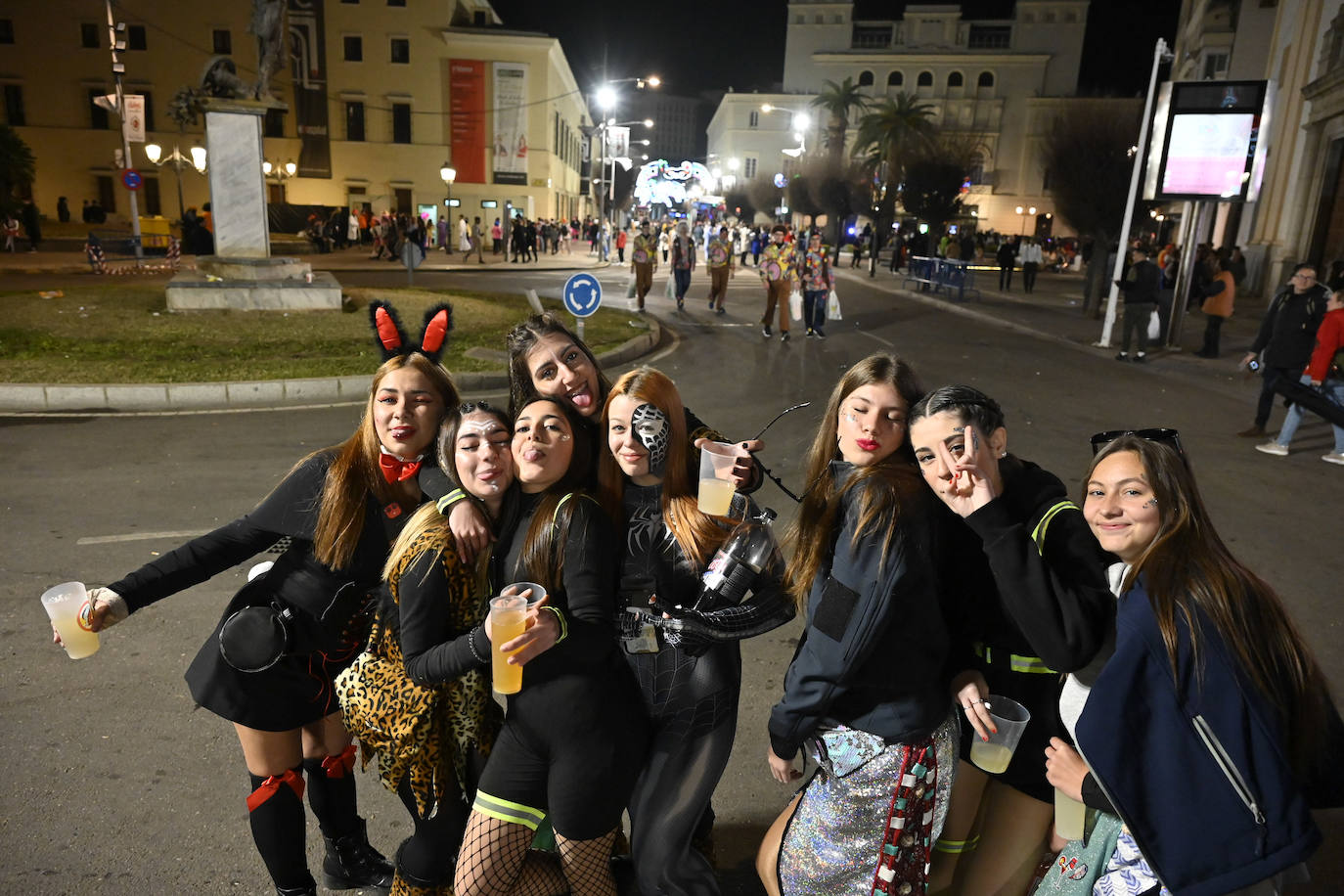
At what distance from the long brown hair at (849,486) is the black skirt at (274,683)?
1.37 m

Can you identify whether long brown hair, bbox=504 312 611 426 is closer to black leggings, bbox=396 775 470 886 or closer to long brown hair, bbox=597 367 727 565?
long brown hair, bbox=597 367 727 565

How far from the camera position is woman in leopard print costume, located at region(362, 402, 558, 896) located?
2137 millimetres

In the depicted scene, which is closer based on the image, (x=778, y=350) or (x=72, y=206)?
(x=778, y=350)

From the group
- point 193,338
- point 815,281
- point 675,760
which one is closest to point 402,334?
point 675,760

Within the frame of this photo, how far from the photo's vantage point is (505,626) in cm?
195

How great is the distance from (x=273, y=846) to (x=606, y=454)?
151 cm

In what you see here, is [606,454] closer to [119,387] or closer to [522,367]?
[522,367]

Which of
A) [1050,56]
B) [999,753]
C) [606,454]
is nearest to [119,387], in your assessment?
[606,454]

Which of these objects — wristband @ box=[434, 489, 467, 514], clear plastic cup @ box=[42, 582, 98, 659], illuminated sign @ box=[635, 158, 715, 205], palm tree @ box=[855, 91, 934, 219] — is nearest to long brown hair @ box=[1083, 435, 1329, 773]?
wristband @ box=[434, 489, 467, 514]

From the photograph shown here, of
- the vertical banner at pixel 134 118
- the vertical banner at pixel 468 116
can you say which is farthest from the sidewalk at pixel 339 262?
the vertical banner at pixel 468 116

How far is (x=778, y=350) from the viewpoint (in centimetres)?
1359

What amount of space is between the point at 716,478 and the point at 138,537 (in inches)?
191

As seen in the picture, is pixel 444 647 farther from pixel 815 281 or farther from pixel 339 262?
pixel 339 262


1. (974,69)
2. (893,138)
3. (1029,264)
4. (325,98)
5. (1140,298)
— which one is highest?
(974,69)
